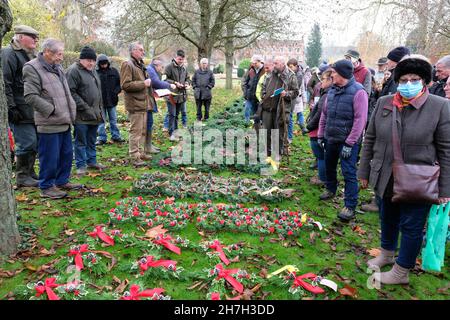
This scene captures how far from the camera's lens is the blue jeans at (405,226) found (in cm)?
334

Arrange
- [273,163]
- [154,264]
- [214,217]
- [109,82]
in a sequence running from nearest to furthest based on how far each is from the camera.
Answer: [154,264] < [214,217] < [273,163] < [109,82]

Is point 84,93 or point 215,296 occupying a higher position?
point 84,93

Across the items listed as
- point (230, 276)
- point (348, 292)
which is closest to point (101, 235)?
point (230, 276)

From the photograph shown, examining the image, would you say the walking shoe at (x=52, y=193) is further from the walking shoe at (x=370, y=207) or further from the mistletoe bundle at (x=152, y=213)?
the walking shoe at (x=370, y=207)

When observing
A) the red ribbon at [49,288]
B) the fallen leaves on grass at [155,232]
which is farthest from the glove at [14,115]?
the red ribbon at [49,288]

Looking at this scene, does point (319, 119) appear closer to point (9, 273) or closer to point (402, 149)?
point (402, 149)

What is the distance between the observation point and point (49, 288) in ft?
10.7

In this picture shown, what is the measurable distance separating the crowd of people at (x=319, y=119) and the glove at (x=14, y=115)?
0.02 meters

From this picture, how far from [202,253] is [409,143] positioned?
2635 mm

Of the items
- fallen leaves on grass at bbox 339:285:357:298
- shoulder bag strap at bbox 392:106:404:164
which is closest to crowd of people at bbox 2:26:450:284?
shoulder bag strap at bbox 392:106:404:164
